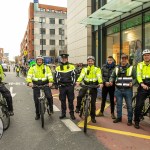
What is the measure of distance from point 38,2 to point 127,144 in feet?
284

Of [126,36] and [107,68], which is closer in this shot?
[107,68]

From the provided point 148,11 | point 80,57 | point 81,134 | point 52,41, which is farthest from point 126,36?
point 52,41

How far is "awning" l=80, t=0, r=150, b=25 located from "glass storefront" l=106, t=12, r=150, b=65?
73 cm

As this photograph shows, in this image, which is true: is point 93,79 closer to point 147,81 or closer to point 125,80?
point 125,80

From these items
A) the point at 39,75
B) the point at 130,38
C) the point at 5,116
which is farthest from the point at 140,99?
the point at 130,38

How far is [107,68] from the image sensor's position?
26.9 ft

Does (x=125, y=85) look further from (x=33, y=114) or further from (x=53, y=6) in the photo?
(x=53, y=6)

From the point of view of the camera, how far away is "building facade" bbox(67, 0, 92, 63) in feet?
81.3

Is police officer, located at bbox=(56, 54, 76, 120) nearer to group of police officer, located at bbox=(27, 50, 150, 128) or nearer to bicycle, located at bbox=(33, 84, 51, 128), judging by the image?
group of police officer, located at bbox=(27, 50, 150, 128)

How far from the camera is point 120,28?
61.8 feet

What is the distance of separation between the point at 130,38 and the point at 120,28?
5.74ft

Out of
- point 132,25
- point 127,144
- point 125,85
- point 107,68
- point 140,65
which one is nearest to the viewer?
point 127,144

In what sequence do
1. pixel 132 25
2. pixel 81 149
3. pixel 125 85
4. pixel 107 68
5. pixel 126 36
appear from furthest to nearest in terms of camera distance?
pixel 126 36 < pixel 132 25 < pixel 107 68 < pixel 125 85 < pixel 81 149

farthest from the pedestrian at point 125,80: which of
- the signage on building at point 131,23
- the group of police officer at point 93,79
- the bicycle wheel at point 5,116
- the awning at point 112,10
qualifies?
the signage on building at point 131,23
